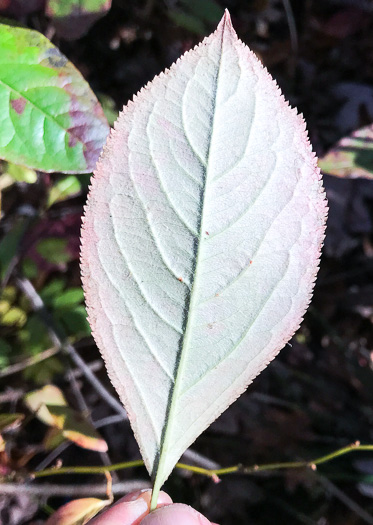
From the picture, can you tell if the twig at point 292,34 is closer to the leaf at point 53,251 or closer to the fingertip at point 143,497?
the leaf at point 53,251

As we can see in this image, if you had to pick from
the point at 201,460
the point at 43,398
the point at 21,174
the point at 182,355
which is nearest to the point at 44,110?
the point at 21,174

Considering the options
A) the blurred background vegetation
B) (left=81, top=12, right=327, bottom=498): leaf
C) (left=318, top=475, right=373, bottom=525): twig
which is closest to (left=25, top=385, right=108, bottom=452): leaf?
the blurred background vegetation

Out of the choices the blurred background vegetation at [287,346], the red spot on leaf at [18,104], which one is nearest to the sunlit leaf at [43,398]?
the blurred background vegetation at [287,346]

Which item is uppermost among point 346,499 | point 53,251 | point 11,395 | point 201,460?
point 53,251

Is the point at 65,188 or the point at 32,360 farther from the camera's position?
the point at 32,360

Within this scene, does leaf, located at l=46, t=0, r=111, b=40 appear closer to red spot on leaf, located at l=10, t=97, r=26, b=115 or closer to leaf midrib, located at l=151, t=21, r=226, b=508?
red spot on leaf, located at l=10, t=97, r=26, b=115

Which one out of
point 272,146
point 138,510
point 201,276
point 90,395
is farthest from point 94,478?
point 272,146

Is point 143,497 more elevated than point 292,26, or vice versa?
point 292,26

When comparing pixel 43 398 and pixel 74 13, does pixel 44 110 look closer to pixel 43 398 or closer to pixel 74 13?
pixel 74 13
